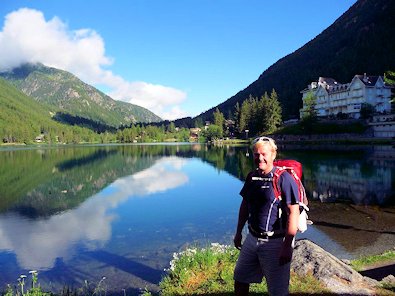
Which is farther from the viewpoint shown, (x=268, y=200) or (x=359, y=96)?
(x=359, y=96)

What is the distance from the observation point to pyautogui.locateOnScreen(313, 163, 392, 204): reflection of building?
1411 inches

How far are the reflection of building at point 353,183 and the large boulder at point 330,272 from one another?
23054 mm

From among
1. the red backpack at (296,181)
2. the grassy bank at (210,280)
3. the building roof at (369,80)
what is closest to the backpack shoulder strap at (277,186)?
the red backpack at (296,181)

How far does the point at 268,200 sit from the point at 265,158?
81 cm

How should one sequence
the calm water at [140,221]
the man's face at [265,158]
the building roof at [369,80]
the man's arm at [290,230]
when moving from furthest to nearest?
1. the building roof at [369,80]
2. the calm water at [140,221]
3. the man's face at [265,158]
4. the man's arm at [290,230]

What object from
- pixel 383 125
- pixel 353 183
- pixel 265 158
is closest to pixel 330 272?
pixel 265 158

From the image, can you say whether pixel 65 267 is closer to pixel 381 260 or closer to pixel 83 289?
pixel 83 289

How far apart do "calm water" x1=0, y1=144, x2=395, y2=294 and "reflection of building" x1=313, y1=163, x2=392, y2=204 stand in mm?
96

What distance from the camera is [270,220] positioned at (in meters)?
7.16

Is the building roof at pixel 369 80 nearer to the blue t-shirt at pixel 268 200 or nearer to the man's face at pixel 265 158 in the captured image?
the man's face at pixel 265 158

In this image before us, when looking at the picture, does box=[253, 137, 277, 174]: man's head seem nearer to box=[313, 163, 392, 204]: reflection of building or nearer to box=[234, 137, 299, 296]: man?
box=[234, 137, 299, 296]: man

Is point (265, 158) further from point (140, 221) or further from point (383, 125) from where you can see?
point (383, 125)

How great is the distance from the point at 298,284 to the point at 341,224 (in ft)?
50.2

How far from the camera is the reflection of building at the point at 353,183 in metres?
35.8
